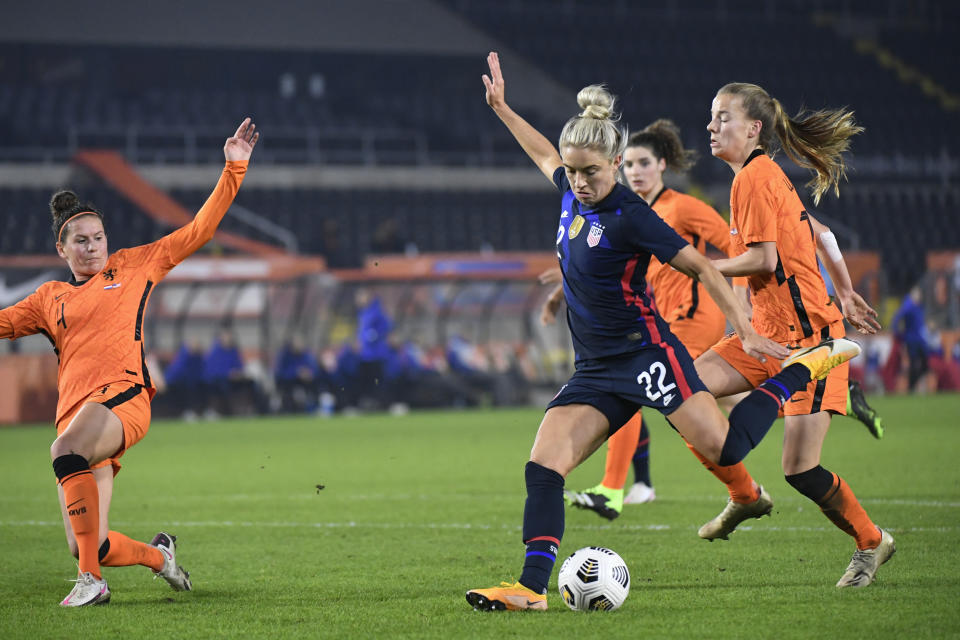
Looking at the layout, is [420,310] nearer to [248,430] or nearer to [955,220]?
[248,430]

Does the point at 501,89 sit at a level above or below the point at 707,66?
below

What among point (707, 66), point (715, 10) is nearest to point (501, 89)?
point (707, 66)

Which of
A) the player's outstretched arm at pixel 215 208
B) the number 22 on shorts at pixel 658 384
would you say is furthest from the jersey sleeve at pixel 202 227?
the number 22 on shorts at pixel 658 384

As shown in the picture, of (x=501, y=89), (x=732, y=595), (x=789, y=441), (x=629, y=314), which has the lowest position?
(x=732, y=595)

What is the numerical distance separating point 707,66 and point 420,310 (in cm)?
1531

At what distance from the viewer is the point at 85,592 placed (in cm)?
509

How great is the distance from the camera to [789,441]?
518cm

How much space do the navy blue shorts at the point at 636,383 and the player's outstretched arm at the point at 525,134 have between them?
0.97 metres

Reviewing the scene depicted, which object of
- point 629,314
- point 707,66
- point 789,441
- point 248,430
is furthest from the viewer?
point 707,66

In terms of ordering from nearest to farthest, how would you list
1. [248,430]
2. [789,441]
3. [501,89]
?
[789,441]
[501,89]
[248,430]

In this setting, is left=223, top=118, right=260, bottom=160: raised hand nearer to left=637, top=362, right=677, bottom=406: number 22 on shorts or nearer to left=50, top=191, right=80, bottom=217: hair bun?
left=50, top=191, right=80, bottom=217: hair bun

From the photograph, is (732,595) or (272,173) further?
(272,173)

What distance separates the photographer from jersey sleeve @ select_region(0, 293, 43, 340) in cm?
544

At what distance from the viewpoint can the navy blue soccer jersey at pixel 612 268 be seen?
4.69 metres
